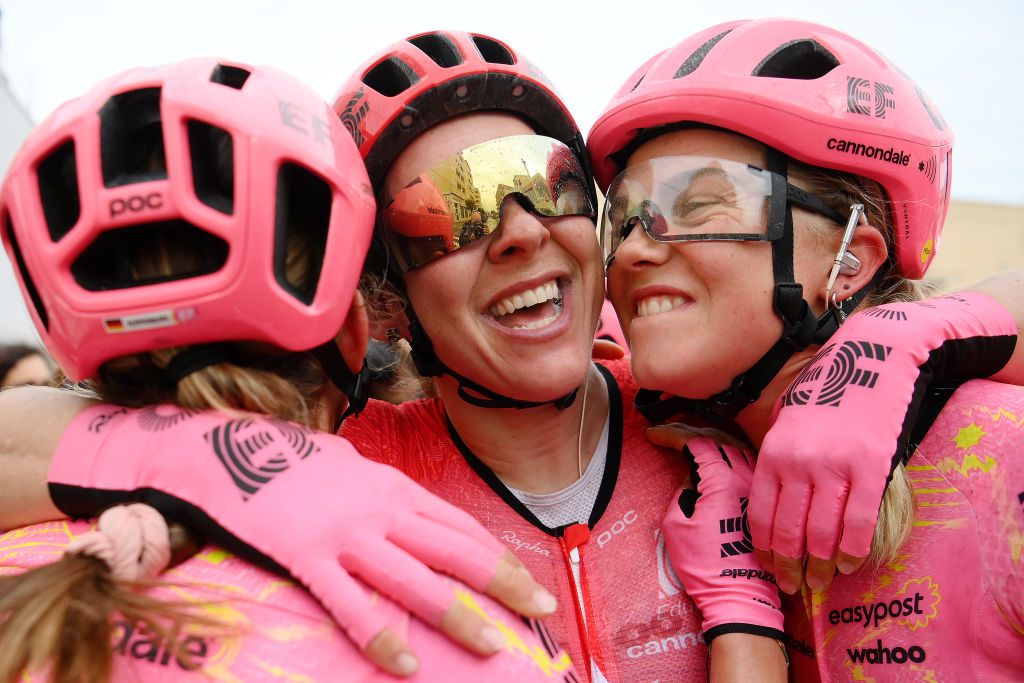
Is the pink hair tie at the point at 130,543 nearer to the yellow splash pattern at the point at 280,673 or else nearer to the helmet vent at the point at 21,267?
the yellow splash pattern at the point at 280,673

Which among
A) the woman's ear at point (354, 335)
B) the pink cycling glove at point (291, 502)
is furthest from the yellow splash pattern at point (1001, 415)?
the woman's ear at point (354, 335)

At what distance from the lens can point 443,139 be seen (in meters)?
2.96

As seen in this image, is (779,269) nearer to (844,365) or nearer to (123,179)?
(844,365)

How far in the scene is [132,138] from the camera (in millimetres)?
1936

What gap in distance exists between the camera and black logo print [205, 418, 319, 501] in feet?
5.37

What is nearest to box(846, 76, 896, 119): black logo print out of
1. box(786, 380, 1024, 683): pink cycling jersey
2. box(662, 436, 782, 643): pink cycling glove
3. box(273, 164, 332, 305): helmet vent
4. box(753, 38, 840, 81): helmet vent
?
box(753, 38, 840, 81): helmet vent

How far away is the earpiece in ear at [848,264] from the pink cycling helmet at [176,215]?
1.80m

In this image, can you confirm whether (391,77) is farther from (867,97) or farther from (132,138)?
(867,97)

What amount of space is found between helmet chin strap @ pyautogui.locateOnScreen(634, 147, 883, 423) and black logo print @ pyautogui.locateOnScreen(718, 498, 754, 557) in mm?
443

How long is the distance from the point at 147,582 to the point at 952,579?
2169 millimetres

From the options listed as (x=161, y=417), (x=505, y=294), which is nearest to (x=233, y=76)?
(x=161, y=417)

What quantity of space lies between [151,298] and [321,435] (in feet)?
1.62

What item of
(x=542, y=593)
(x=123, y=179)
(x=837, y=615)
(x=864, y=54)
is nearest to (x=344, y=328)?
(x=123, y=179)

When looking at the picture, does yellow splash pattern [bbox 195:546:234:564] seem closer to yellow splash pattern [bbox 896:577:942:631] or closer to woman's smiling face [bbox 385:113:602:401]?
woman's smiling face [bbox 385:113:602:401]
